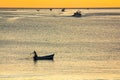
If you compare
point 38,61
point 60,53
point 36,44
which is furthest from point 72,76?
point 36,44

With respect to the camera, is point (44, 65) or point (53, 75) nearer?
point (53, 75)

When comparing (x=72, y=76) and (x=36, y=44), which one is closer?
(x=72, y=76)

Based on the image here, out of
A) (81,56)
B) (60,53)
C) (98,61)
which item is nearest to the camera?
(98,61)

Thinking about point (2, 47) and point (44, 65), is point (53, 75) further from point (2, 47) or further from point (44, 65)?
point (2, 47)

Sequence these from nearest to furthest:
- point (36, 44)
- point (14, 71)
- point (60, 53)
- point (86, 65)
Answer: point (14, 71) < point (86, 65) < point (60, 53) < point (36, 44)

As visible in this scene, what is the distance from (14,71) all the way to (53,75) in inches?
158

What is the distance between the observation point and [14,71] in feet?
152

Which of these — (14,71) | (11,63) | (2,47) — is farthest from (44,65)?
(2,47)

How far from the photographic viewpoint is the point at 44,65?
174 ft

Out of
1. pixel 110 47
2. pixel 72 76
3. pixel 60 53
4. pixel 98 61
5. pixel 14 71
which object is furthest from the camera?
pixel 110 47

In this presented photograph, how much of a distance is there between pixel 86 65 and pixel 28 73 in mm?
7578

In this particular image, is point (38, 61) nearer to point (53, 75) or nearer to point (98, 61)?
point (98, 61)

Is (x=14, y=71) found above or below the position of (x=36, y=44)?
below

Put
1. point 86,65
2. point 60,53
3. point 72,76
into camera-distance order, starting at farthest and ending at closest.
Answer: point 60,53
point 86,65
point 72,76
